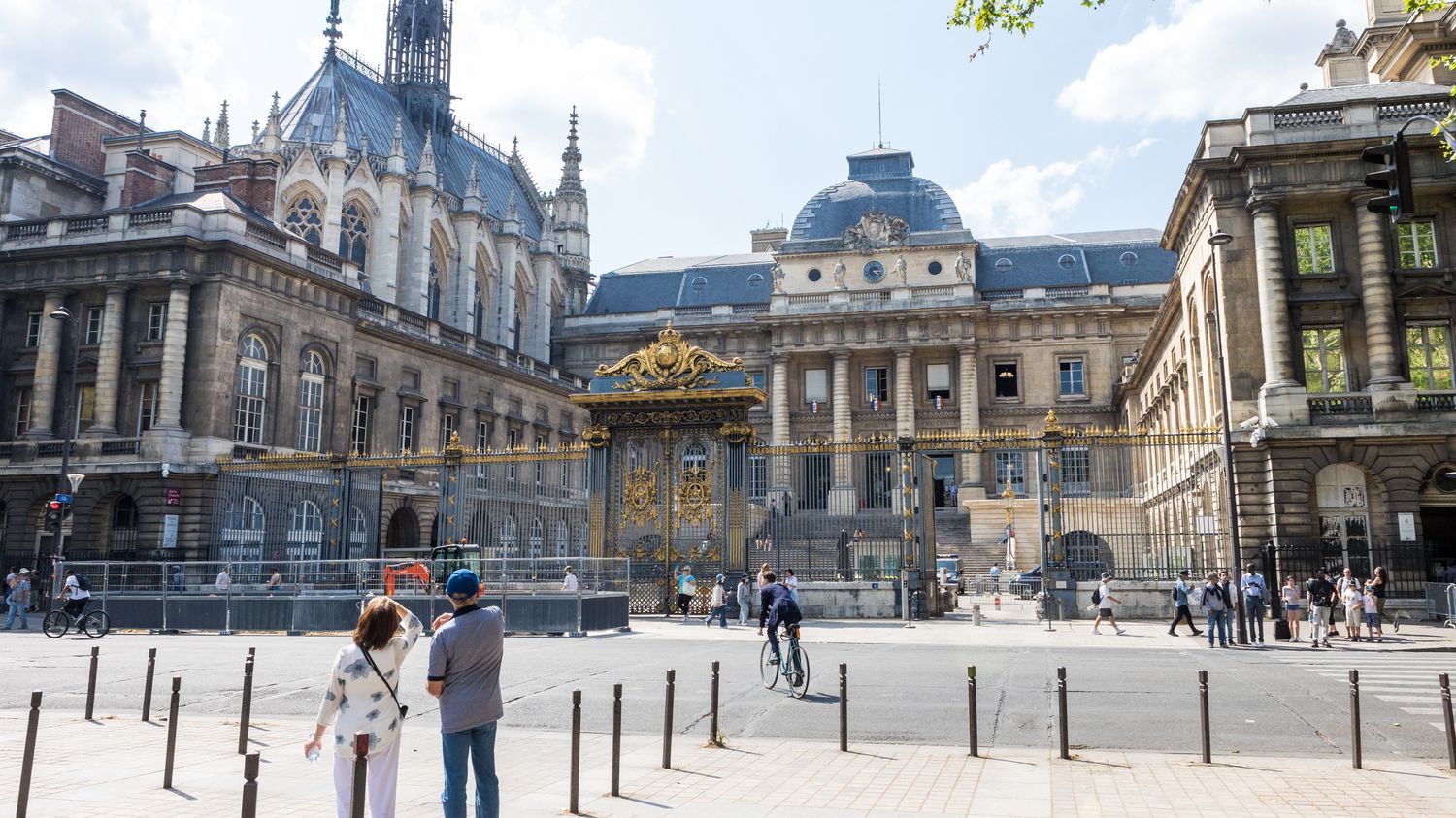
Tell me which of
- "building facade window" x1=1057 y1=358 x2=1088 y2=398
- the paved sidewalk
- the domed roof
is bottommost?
the paved sidewalk

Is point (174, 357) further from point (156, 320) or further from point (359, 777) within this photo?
point (359, 777)

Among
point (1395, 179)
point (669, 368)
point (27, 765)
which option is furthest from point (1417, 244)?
point (27, 765)

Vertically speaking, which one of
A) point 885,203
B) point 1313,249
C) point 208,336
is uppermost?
point 885,203

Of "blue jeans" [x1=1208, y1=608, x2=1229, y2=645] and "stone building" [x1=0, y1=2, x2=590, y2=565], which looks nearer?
"blue jeans" [x1=1208, y1=608, x2=1229, y2=645]

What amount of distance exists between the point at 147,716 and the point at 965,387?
45982 millimetres

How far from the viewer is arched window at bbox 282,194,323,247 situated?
4572 centimetres

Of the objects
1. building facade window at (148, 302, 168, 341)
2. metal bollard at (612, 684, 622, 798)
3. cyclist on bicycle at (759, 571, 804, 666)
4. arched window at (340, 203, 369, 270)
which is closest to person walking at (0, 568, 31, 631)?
building facade window at (148, 302, 168, 341)

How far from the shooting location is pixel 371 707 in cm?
595

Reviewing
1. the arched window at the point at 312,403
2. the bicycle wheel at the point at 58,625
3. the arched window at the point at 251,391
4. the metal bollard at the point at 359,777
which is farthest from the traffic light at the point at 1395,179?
the arched window at the point at 312,403

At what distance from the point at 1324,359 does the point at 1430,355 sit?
245 cm

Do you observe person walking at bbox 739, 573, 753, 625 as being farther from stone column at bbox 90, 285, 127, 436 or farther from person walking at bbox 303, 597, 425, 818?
stone column at bbox 90, 285, 127, 436

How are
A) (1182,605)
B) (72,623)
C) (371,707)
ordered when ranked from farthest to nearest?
1. (72,623)
2. (1182,605)
3. (371,707)

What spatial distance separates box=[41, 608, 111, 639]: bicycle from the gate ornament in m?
11.6

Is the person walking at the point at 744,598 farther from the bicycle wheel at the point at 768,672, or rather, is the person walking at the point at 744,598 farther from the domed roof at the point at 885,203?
the domed roof at the point at 885,203
